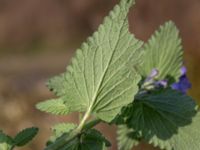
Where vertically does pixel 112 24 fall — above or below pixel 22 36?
below

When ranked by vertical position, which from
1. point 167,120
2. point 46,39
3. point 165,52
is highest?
point 46,39

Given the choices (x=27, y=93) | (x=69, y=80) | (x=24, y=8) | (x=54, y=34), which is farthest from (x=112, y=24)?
(x=24, y=8)

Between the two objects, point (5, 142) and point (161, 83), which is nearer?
point (5, 142)

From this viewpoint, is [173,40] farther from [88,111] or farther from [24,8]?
[24,8]

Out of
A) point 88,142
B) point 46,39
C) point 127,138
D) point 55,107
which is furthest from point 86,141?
Result: point 46,39

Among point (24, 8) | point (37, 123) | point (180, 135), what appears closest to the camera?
point (180, 135)

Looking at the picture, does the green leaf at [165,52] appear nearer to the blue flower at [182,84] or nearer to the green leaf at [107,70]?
the blue flower at [182,84]

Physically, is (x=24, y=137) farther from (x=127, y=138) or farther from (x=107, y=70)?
(x=127, y=138)

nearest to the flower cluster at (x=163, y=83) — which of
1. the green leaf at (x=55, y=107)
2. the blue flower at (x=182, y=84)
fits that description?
the blue flower at (x=182, y=84)
